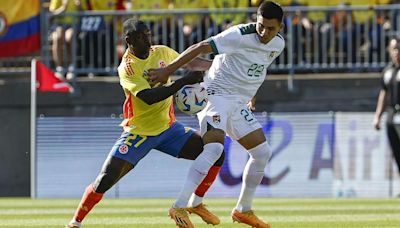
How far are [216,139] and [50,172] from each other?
8844 millimetres

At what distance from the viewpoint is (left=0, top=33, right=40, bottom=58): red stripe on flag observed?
67.3 feet

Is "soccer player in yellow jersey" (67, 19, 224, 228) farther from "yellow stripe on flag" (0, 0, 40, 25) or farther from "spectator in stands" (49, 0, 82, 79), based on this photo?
"yellow stripe on flag" (0, 0, 40, 25)

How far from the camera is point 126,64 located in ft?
36.0

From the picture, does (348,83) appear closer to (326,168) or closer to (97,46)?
(326,168)

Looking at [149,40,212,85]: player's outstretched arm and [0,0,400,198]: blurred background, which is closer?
[149,40,212,85]: player's outstretched arm

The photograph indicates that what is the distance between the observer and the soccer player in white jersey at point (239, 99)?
34.9ft

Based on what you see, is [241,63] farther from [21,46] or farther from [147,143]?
[21,46]

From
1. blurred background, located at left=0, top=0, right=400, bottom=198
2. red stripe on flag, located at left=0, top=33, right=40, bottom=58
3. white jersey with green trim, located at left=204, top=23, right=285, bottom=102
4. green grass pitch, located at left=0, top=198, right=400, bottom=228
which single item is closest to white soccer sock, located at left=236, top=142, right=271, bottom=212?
white jersey with green trim, located at left=204, top=23, right=285, bottom=102

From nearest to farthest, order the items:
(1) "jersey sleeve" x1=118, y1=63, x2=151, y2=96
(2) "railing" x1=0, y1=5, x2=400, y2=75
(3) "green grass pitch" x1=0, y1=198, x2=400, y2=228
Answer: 1. (1) "jersey sleeve" x1=118, y1=63, x2=151, y2=96
2. (3) "green grass pitch" x1=0, y1=198, x2=400, y2=228
3. (2) "railing" x1=0, y1=5, x2=400, y2=75

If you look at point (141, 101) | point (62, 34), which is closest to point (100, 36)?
point (62, 34)

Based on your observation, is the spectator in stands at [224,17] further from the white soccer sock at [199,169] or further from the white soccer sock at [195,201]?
the white soccer sock at [199,169]

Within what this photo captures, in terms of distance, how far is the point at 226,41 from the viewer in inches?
418

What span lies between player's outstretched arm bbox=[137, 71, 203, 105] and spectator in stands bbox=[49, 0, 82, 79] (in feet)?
31.5

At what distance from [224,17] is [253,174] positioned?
914 centimetres
